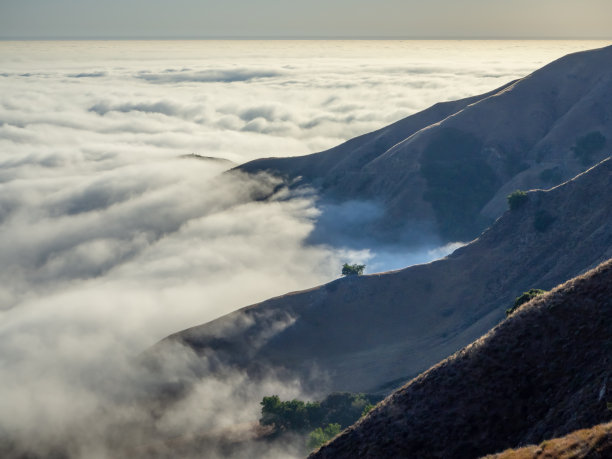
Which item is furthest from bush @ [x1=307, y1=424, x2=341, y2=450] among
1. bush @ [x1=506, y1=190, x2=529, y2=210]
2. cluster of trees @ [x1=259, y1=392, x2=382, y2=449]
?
bush @ [x1=506, y1=190, x2=529, y2=210]

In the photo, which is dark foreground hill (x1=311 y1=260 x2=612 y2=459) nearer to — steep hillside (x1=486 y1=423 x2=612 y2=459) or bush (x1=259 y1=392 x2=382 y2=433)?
steep hillside (x1=486 y1=423 x2=612 y2=459)

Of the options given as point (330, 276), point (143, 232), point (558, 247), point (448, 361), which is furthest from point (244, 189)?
point (448, 361)

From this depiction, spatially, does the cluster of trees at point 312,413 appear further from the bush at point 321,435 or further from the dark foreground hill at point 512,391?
the dark foreground hill at point 512,391

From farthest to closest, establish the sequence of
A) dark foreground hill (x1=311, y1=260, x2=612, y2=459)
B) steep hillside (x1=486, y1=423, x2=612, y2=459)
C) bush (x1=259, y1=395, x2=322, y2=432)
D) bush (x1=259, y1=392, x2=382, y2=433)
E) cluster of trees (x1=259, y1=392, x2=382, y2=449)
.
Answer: bush (x1=259, y1=395, x2=322, y2=432), bush (x1=259, y1=392, x2=382, y2=433), cluster of trees (x1=259, y1=392, x2=382, y2=449), dark foreground hill (x1=311, y1=260, x2=612, y2=459), steep hillside (x1=486, y1=423, x2=612, y2=459)

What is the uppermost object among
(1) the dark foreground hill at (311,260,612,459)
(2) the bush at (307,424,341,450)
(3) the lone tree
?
(1) the dark foreground hill at (311,260,612,459)

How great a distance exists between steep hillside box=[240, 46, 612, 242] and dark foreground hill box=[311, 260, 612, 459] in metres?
89.2

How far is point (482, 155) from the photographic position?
140000 millimetres

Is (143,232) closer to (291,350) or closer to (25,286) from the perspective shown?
(25,286)

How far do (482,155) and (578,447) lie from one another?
12158 cm

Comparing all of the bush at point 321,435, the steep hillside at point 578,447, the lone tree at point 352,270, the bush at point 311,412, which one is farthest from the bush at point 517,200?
the steep hillside at point 578,447

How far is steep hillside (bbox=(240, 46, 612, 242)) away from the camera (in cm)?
12888

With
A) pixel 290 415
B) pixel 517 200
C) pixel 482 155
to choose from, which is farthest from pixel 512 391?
pixel 482 155

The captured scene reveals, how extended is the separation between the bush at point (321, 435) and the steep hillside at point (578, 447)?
35645 millimetres

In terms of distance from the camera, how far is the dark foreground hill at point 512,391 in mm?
32688
